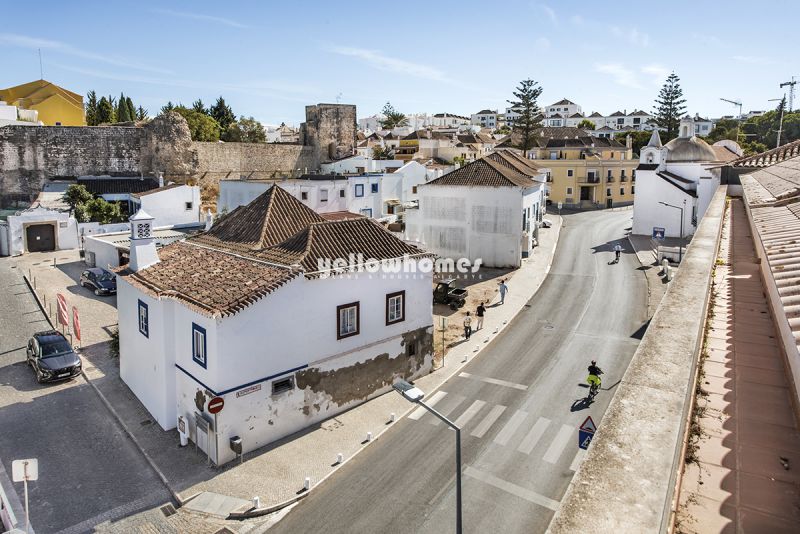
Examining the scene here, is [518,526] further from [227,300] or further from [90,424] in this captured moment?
[90,424]

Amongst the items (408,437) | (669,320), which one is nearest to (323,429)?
(408,437)

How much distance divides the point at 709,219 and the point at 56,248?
142ft

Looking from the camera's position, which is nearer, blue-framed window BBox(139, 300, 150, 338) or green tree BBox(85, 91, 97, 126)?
blue-framed window BBox(139, 300, 150, 338)

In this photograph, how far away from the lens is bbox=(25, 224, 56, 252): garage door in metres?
39.6

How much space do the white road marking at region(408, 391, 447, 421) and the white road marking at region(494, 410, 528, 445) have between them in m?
2.71

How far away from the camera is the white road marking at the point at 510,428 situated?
16047 mm

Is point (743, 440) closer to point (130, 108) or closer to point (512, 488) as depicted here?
point (512, 488)

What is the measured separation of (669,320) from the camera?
5.91m

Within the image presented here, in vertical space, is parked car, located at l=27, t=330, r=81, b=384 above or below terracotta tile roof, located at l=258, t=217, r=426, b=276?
below

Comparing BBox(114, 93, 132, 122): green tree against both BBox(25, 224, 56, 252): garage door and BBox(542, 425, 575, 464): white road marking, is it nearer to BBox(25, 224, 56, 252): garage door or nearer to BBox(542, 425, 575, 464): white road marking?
BBox(25, 224, 56, 252): garage door

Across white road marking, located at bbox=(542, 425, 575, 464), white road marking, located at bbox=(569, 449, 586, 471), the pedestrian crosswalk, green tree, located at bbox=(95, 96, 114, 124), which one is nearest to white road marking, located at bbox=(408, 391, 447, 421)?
the pedestrian crosswalk

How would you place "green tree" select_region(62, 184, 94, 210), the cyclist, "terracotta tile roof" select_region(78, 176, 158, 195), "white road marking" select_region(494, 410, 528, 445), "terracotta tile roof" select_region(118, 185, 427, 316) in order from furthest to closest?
"terracotta tile roof" select_region(78, 176, 158, 195) → "green tree" select_region(62, 184, 94, 210) → the cyclist → "white road marking" select_region(494, 410, 528, 445) → "terracotta tile roof" select_region(118, 185, 427, 316)

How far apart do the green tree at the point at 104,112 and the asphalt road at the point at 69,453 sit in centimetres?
5736

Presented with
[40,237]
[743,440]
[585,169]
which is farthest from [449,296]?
[585,169]
